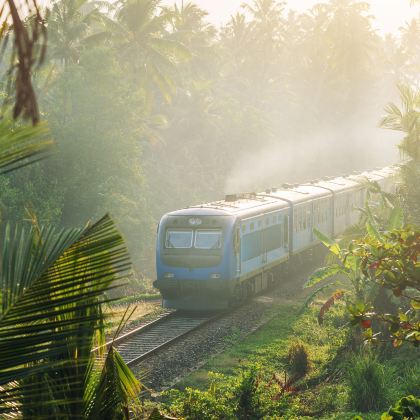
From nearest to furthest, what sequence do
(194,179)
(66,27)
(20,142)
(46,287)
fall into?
(20,142), (46,287), (66,27), (194,179)

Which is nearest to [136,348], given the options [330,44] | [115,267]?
[115,267]

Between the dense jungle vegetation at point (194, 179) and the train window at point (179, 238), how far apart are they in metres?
3.08

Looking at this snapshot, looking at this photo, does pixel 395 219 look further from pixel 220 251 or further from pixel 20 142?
pixel 20 142

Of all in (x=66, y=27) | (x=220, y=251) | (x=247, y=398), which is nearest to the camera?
(x=247, y=398)

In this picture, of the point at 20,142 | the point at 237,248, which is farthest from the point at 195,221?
the point at 20,142

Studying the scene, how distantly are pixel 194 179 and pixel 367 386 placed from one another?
45686 mm

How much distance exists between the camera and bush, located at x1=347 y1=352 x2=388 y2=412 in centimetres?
1304

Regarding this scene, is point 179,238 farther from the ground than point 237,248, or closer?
farther from the ground

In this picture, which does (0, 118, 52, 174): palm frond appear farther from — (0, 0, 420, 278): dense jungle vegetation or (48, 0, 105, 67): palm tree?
(48, 0, 105, 67): palm tree

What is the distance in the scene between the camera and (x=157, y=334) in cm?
1936

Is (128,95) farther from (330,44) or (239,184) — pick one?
(330,44)

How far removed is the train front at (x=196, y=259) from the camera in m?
21.3

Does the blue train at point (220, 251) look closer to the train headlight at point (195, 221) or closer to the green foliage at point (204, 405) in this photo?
the train headlight at point (195, 221)

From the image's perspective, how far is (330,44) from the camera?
7919cm
